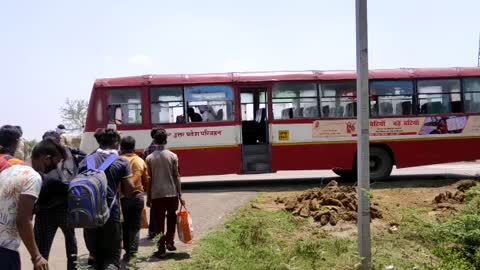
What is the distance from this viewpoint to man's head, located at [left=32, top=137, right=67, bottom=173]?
465cm

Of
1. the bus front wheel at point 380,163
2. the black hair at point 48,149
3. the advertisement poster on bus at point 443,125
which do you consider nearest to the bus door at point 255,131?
the bus front wheel at point 380,163

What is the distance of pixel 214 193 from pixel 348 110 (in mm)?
4190

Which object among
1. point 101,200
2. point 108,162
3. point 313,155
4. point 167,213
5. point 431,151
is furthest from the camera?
point 431,151

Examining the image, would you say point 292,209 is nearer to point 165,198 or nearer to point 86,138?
point 165,198

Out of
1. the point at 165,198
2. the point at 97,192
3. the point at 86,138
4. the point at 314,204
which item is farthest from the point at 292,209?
the point at 86,138

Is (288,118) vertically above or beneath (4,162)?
above

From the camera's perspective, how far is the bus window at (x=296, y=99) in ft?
47.9

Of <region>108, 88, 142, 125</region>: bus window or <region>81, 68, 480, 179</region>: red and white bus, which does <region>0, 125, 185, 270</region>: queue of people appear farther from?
<region>108, 88, 142, 125</region>: bus window

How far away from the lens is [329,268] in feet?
21.0

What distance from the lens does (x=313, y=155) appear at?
571 inches

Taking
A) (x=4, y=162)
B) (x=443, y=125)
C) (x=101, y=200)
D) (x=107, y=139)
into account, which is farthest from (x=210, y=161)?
(x=4, y=162)

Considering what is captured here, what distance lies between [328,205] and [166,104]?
6.22 metres

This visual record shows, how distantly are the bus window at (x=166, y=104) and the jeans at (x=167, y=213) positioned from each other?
282 inches

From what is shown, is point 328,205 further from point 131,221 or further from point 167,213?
point 131,221
